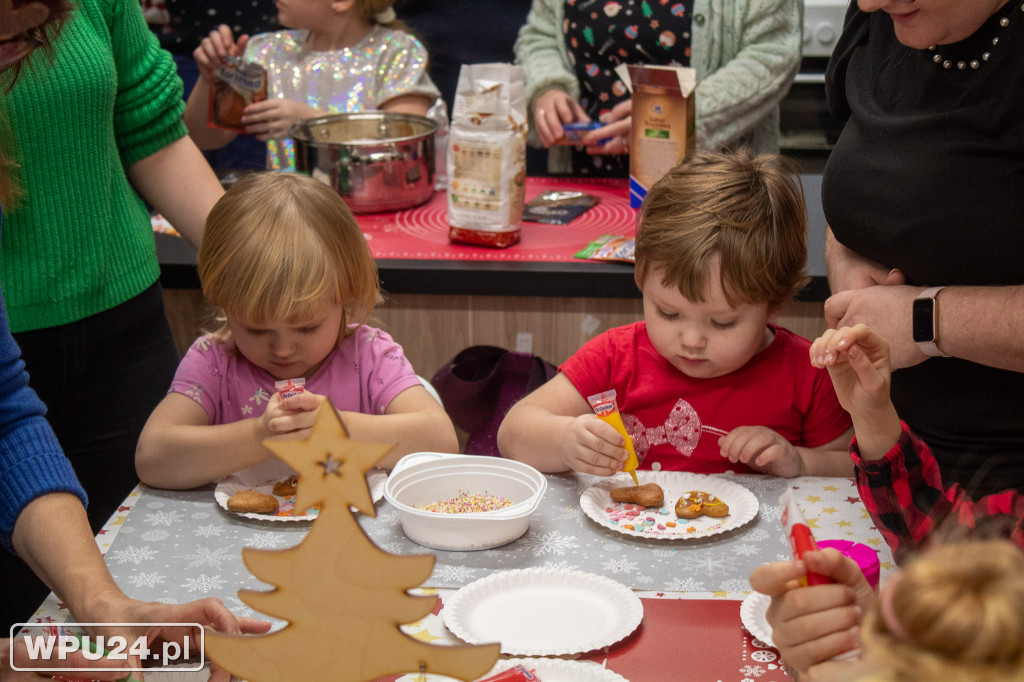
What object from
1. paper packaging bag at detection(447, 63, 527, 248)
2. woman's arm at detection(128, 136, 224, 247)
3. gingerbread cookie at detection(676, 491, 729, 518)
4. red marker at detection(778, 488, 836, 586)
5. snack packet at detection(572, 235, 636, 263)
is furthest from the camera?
snack packet at detection(572, 235, 636, 263)

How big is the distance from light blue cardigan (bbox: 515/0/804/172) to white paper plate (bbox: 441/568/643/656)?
158 cm

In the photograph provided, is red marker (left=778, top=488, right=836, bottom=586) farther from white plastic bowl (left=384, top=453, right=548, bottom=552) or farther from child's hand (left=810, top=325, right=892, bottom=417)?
white plastic bowl (left=384, top=453, right=548, bottom=552)

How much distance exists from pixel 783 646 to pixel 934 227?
27.8 inches

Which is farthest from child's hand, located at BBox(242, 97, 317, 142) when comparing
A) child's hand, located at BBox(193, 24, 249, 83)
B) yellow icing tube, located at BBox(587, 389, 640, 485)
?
yellow icing tube, located at BBox(587, 389, 640, 485)

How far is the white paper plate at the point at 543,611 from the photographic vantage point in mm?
1014

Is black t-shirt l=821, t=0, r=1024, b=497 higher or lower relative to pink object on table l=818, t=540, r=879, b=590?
higher

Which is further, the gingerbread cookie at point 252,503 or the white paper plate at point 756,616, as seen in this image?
the gingerbread cookie at point 252,503

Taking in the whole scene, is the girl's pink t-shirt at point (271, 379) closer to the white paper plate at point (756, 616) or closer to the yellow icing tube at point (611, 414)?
the yellow icing tube at point (611, 414)

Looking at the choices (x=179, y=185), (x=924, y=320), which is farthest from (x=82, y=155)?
(x=924, y=320)

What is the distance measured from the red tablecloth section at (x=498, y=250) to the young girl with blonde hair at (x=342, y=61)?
0.36 meters

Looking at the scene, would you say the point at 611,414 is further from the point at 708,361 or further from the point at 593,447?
the point at 708,361

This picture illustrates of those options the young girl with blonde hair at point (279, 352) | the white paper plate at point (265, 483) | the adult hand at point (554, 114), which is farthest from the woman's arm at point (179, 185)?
the adult hand at point (554, 114)

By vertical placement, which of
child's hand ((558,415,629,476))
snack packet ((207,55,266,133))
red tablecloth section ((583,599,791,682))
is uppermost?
snack packet ((207,55,266,133))

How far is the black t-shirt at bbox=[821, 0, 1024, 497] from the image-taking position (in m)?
1.18
